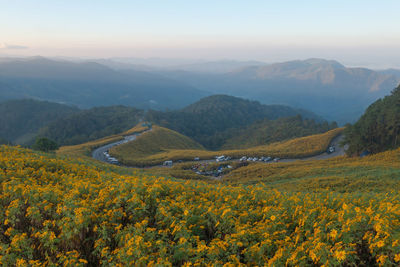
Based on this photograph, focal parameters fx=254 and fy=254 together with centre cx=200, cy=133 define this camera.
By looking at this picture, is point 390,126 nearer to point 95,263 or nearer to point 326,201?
point 326,201

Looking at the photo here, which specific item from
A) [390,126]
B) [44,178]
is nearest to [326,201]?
[44,178]

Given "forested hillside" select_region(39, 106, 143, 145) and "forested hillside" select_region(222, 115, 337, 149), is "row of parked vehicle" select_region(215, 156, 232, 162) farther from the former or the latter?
"forested hillside" select_region(39, 106, 143, 145)

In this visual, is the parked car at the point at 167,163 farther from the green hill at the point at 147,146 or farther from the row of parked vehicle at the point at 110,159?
the row of parked vehicle at the point at 110,159

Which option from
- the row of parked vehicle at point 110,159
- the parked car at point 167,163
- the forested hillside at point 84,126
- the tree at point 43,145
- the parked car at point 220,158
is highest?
the tree at point 43,145

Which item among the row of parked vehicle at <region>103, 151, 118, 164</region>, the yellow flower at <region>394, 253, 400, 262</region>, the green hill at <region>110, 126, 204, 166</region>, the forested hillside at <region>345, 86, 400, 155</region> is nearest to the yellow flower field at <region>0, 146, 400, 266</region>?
the yellow flower at <region>394, 253, 400, 262</region>

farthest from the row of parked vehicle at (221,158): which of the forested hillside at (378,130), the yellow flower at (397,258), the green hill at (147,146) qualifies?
the yellow flower at (397,258)

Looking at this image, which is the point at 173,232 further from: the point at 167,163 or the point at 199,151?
the point at 199,151
